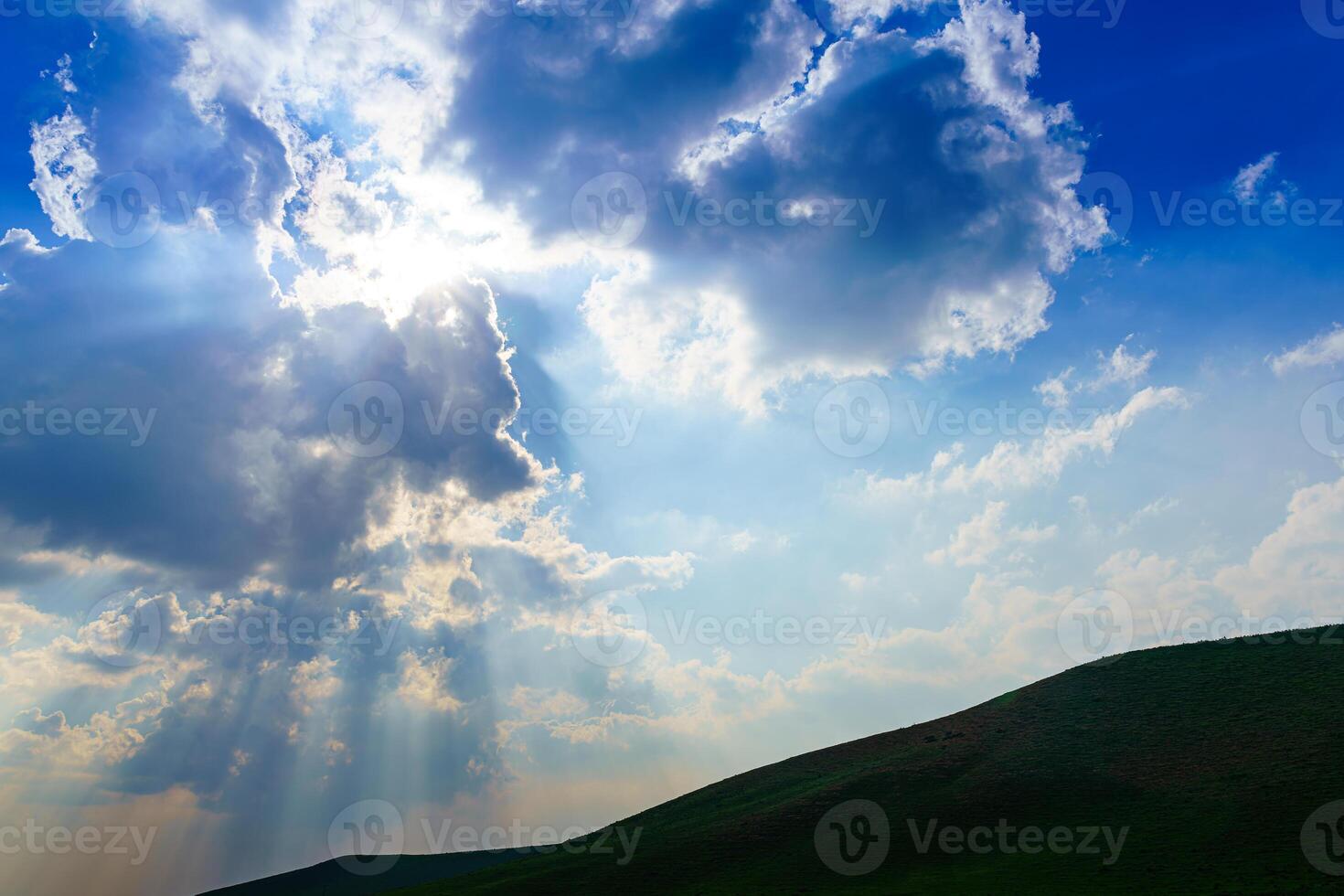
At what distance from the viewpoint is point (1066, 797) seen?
252 ft

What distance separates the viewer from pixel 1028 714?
10312 cm

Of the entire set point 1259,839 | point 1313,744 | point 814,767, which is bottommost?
point 1259,839

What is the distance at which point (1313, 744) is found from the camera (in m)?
75.4

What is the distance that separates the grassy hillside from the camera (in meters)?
61.8

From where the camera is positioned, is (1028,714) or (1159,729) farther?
(1028,714)

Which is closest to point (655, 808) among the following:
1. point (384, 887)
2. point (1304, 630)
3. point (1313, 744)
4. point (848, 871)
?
point (848, 871)

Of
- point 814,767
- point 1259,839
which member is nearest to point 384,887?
point 814,767

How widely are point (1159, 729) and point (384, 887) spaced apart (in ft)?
585

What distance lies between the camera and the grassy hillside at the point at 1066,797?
203 feet

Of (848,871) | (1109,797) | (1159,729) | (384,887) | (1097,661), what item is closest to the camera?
(848,871)

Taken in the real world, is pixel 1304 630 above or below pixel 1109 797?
above

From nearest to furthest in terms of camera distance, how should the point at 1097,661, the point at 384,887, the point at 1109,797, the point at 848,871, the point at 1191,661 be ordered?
the point at 848,871 → the point at 1109,797 → the point at 1191,661 → the point at 1097,661 → the point at 384,887

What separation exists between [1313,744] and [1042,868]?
34.9 m

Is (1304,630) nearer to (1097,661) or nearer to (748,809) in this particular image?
(1097,661)
